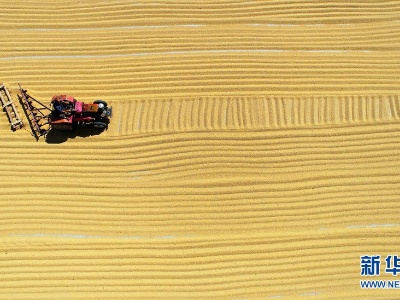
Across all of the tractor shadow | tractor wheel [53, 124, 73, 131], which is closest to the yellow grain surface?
the tractor shadow

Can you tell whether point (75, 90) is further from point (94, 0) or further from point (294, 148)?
point (294, 148)

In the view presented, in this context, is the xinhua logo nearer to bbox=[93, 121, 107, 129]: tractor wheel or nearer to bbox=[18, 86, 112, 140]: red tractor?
bbox=[93, 121, 107, 129]: tractor wheel

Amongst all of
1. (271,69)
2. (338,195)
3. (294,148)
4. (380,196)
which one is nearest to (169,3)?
(271,69)

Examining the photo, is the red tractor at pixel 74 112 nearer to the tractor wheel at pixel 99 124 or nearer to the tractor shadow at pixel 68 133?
the tractor wheel at pixel 99 124

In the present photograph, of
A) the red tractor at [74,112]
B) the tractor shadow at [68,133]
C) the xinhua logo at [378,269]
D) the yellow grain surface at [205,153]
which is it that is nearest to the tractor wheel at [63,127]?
the red tractor at [74,112]

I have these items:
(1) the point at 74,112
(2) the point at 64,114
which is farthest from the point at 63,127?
(1) the point at 74,112
